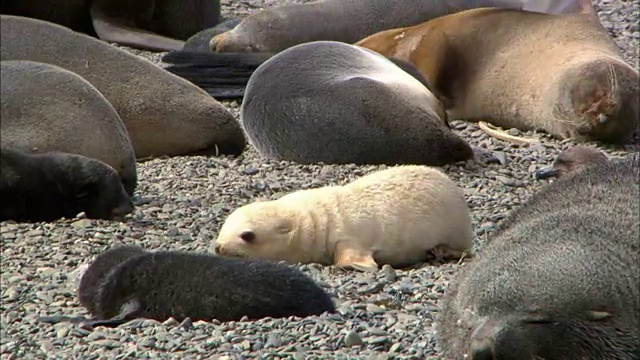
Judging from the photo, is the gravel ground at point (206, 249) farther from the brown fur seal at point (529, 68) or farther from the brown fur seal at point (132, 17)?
the brown fur seal at point (132, 17)

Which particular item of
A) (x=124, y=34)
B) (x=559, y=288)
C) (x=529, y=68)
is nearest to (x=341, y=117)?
(x=529, y=68)

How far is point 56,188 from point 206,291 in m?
1.89

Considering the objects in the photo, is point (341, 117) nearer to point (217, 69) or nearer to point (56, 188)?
point (56, 188)

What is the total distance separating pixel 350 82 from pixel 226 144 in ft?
2.61

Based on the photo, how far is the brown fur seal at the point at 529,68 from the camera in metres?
7.91

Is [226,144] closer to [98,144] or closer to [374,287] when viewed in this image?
[98,144]

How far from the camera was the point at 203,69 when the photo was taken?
9.35m

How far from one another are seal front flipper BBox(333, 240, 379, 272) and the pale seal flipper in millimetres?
873

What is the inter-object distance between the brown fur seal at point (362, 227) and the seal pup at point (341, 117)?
1.69 metres

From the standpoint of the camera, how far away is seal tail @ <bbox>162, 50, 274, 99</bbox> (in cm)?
916

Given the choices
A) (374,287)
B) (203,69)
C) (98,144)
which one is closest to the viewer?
(374,287)

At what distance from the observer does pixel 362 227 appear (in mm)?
5387

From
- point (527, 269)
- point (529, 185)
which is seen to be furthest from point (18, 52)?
point (527, 269)

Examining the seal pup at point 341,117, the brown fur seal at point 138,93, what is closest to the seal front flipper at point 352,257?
the seal pup at point 341,117
